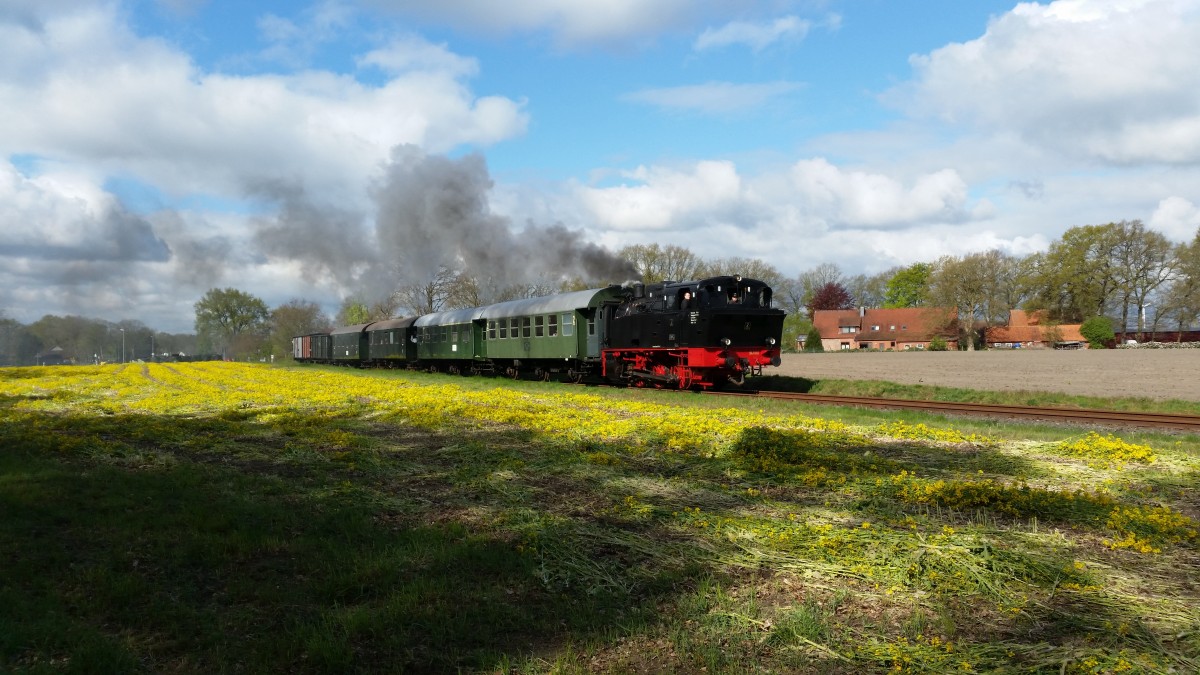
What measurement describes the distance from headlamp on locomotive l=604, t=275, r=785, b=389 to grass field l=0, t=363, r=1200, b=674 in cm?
1035

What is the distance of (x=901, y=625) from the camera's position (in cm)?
468

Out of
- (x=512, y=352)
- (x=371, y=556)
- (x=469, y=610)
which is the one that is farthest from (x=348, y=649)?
(x=512, y=352)

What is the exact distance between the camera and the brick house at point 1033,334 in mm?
91625

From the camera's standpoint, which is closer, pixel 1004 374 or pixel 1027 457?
pixel 1027 457

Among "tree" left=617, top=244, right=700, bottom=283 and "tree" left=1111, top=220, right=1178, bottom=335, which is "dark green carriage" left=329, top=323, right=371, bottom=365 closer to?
"tree" left=617, top=244, right=700, bottom=283

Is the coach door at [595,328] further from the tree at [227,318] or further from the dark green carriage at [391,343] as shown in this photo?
the tree at [227,318]

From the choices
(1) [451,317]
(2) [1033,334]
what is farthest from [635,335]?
(2) [1033,334]

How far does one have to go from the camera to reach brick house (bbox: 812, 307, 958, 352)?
103062 millimetres

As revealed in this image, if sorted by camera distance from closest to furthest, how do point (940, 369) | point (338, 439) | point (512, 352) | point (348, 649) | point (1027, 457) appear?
point (348, 649) → point (1027, 457) → point (338, 439) → point (512, 352) → point (940, 369)

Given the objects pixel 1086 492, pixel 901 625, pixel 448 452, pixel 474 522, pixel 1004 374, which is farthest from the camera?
pixel 1004 374

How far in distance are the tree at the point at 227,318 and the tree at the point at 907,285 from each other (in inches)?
4655

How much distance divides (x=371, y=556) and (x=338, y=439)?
23.6ft

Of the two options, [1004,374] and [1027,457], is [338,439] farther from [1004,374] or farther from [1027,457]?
[1004,374]

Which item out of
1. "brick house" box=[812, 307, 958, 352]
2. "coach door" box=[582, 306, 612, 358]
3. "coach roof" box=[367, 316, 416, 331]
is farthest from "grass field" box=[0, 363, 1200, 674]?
"brick house" box=[812, 307, 958, 352]
